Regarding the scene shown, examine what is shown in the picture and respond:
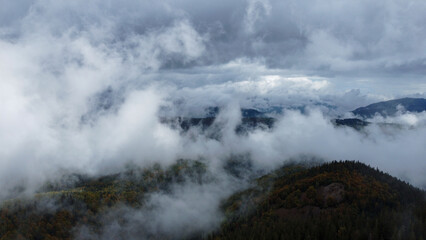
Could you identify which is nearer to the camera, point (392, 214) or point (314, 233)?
point (314, 233)

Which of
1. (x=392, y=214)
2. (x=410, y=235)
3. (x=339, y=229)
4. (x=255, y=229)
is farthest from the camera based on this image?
(x=255, y=229)

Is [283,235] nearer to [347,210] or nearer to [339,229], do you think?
[339,229]

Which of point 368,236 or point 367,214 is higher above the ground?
point 368,236

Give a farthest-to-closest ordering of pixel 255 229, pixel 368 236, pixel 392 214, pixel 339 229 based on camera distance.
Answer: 1. pixel 255 229
2. pixel 392 214
3. pixel 339 229
4. pixel 368 236

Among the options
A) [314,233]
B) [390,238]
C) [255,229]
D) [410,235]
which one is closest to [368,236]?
[390,238]

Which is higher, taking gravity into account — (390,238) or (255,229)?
(390,238)

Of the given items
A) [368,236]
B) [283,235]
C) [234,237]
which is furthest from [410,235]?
[234,237]

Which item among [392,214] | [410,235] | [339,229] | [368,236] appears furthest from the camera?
[392,214]

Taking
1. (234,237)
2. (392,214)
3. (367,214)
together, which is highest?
(392,214)

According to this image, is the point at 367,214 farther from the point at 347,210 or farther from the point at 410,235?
the point at 410,235
